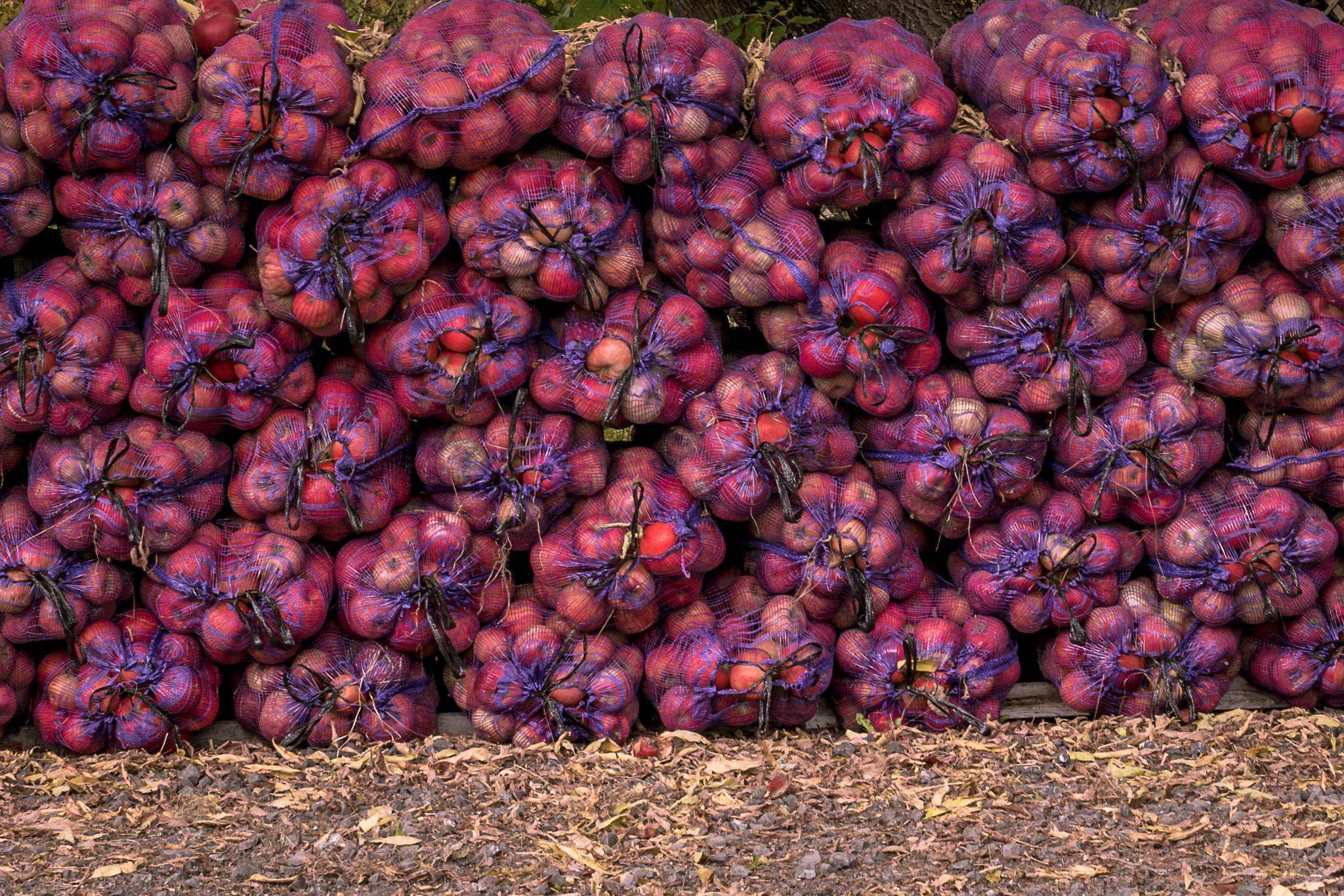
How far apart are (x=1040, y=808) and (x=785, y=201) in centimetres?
180

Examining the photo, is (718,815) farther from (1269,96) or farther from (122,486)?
(1269,96)

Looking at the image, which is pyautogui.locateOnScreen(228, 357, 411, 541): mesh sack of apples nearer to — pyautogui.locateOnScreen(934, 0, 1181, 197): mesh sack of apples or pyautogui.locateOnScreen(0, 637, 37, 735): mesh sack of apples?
pyautogui.locateOnScreen(0, 637, 37, 735): mesh sack of apples

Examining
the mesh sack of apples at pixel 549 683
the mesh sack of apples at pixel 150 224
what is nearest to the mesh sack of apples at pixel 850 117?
the mesh sack of apples at pixel 549 683

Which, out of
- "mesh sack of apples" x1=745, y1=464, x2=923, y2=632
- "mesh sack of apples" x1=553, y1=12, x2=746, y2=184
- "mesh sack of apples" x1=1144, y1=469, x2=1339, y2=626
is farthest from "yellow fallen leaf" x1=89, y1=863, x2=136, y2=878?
"mesh sack of apples" x1=1144, y1=469, x2=1339, y2=626

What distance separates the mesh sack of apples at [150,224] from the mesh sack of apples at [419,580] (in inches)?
35.2

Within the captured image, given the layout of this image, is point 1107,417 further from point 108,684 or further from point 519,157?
point 108,684

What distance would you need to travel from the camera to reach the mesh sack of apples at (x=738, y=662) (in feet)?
11.4

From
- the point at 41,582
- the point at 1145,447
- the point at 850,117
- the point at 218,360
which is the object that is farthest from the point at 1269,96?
the point at 41,582

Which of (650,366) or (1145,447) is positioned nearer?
(650,366)

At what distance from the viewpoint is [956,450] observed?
11.5ft

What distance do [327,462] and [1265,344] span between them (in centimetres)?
272

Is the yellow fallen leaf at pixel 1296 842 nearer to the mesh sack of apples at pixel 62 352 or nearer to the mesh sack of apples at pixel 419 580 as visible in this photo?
the mesh sack of apples at pixel 419 580

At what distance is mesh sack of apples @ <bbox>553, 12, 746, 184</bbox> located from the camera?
328cm

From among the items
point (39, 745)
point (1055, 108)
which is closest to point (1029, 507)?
point (1055, 108)
